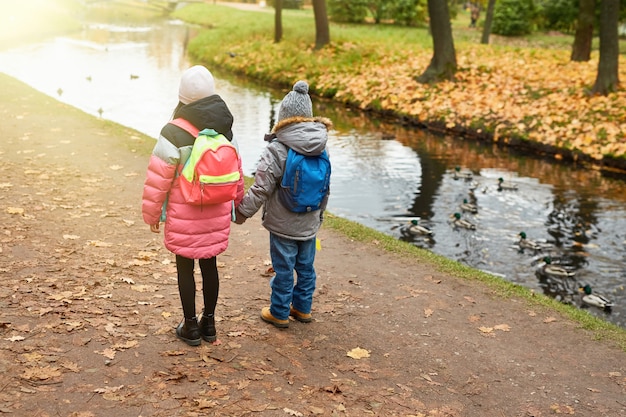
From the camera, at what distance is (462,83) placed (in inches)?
800

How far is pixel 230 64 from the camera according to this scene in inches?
1099

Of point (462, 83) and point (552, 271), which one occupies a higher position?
point (462, 83)

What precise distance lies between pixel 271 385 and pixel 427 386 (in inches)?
46.0

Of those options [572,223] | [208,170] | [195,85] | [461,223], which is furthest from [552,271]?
[195,85]

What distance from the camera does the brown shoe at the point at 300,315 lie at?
591 cm

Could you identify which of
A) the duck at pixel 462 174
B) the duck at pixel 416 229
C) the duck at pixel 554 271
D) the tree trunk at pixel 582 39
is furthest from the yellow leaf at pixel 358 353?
the tree trunk at pixel 582 39

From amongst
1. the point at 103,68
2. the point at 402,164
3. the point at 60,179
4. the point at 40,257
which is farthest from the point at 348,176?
the point at 103,68

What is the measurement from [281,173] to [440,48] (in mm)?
16968

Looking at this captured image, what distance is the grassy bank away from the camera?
16016mm

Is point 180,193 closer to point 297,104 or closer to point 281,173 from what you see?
point 281,173

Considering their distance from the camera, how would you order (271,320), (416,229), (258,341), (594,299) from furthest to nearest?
(416,229) → (594,299) → (271,320) → (258,341)

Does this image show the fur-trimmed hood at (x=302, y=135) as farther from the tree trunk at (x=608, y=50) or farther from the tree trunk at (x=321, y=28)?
the tree trunk at (x=321, y=28)

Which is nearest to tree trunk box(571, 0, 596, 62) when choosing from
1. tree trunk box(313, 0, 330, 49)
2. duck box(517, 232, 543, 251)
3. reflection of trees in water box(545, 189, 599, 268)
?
tree trunk box(313, 0, 330, 49)

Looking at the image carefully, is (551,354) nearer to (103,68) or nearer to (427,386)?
(427,386)
